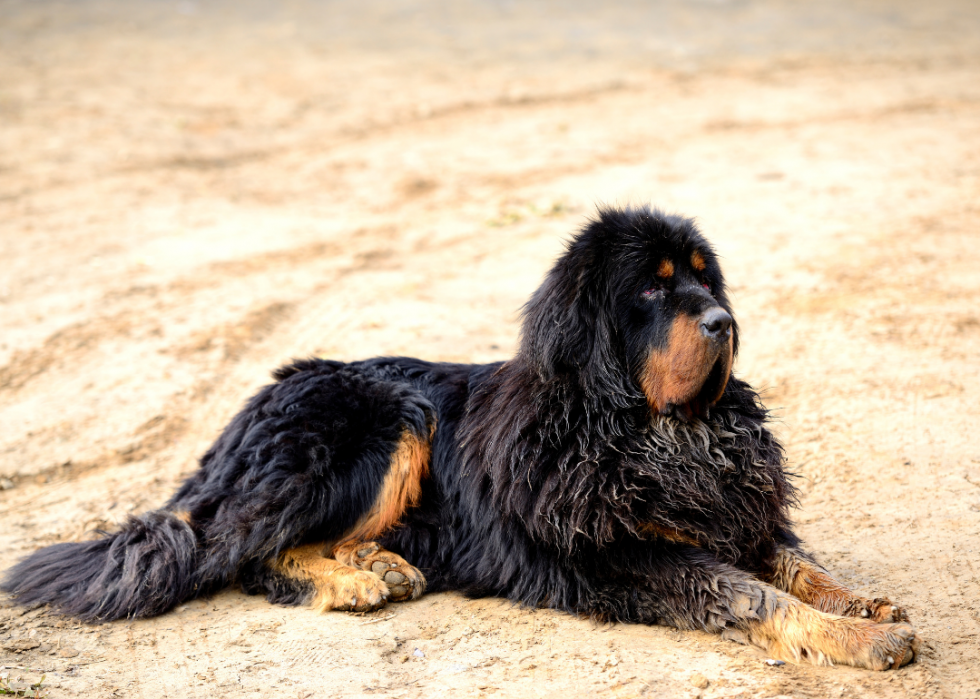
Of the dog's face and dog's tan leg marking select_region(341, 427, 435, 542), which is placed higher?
the dog's face

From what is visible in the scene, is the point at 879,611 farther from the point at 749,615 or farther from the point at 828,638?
the point at 749,615

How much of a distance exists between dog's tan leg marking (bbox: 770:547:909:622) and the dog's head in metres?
0.78

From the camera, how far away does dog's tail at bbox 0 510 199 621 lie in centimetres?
423

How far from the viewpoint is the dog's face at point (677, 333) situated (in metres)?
3.67

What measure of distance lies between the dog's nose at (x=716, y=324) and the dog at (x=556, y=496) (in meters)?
0.01

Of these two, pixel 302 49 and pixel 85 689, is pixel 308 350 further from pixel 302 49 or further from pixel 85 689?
pixel 302 49

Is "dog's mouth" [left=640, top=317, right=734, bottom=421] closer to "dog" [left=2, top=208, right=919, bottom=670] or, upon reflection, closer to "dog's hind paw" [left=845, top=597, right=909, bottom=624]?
"dog" [left=2, top=208, right=919, bottom=670]

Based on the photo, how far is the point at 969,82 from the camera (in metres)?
12.8

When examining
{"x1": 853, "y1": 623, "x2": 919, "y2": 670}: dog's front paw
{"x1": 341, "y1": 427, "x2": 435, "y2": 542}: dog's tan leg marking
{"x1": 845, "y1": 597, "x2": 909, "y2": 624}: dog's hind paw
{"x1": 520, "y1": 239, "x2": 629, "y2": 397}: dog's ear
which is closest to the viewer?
{"x1": 853, "y1": 623, "x2": 919, "y2": 670}: dog's front paw

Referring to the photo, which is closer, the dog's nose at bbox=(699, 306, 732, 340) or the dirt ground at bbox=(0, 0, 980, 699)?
the dog's nose at bbox=(699, 306, 732, 340)

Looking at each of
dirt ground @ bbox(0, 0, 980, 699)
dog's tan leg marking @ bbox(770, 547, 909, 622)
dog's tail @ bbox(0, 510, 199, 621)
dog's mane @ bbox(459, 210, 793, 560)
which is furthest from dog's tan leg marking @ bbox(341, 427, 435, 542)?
dog's tan leg marking @ bbox(770, 547, 909, 622)

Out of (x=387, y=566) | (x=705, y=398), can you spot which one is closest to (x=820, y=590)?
(x=705, y=398)

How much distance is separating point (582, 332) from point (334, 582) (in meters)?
1.69

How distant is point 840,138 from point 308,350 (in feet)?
24.8
